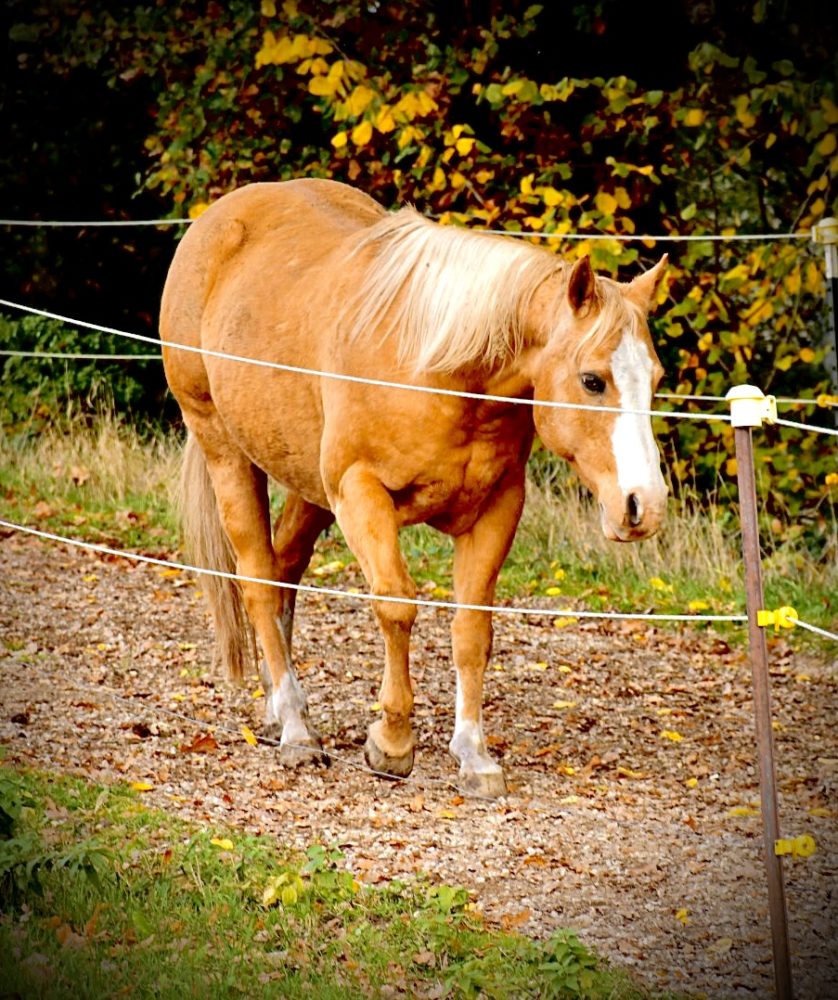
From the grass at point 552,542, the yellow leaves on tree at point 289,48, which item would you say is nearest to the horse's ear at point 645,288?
the grass at point 552,542

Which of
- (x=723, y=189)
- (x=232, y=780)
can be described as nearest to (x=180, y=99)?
(x=723, y=189)

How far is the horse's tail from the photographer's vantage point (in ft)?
21.6

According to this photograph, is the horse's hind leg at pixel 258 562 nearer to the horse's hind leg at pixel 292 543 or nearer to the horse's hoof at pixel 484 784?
the horse's hind leg at pixel 292 543

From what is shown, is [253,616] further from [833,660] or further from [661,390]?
[661,390]

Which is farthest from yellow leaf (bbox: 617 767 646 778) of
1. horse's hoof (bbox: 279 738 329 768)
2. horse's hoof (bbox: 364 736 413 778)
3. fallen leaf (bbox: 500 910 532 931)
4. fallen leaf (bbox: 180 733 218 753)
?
fallen leaf (bbox: 180 733 218 753)

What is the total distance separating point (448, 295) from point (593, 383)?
0.67 metres

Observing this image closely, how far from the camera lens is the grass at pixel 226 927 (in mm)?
3898

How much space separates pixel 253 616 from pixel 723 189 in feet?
21.3

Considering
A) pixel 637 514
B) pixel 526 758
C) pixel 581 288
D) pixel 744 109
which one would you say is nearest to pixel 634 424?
pixel 637 514

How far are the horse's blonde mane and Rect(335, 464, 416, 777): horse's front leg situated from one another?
1.59ft

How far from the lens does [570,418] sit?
16.1ft

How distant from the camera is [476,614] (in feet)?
18.5

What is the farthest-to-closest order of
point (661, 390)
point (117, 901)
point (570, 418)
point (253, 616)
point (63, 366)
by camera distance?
1. point (63, 366)
2. point (661, 390)
3. point (253, 616)
4. point (570, 418)
5. point (117, 901)

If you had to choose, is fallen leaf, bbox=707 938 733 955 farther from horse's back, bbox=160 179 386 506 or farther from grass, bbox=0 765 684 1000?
horse's back, bbox=160 179 386 506
